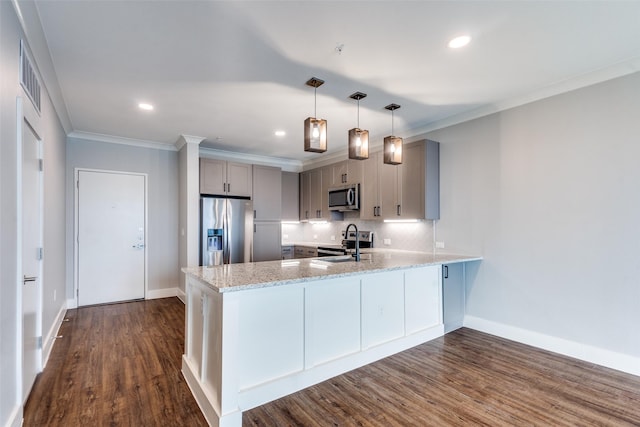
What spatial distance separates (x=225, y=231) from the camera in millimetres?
5129

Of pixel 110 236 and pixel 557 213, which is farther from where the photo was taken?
pixel 110 236

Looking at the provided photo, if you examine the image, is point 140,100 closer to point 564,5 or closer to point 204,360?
point 204,360

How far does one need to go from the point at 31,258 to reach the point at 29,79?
135 centimetres

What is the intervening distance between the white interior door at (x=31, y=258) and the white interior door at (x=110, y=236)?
7.66ft

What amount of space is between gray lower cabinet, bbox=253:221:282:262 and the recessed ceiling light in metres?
4.23

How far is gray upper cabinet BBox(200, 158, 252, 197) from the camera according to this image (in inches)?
205

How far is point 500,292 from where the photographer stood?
3645 mm

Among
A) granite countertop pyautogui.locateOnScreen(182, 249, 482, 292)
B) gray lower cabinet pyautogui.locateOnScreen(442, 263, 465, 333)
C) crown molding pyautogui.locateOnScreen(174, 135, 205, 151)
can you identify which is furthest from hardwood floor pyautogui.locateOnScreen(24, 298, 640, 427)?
crown molding pyautogui.locateOnScreen(174, 135, 205, 151)

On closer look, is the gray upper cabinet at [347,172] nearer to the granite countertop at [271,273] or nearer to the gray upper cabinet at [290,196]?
the gray upper cabinet at [290,196]

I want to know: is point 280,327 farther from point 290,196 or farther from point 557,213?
point 290,196

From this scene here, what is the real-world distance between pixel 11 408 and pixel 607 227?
15.3 ft

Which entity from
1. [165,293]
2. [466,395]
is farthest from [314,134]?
[165,293]

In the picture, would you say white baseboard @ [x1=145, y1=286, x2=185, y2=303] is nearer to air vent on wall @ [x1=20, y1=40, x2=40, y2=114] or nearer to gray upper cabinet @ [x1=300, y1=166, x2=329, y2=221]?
gray upper cabinet @ [x1=300, y1=166, x2=329, y2=221]

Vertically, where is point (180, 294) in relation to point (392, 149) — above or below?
below
